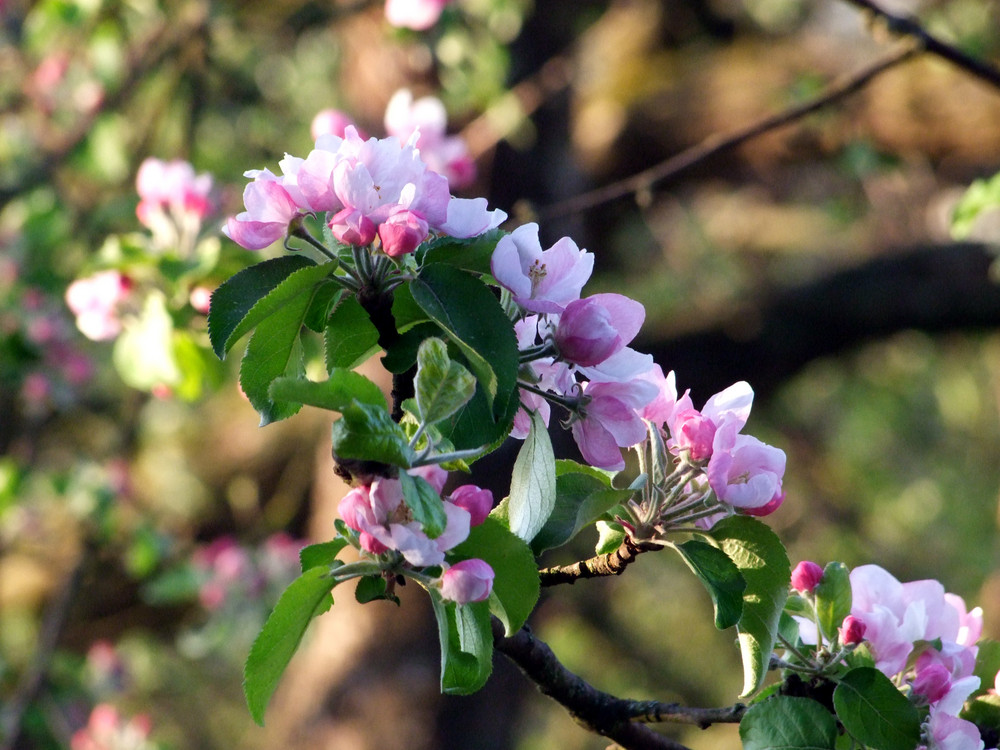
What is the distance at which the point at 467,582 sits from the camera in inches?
20.1

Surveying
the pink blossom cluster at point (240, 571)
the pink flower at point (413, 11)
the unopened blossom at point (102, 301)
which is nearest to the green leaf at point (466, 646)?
the unopened blossom at point (102, 301)

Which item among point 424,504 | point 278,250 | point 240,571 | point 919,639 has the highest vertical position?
point 424,504

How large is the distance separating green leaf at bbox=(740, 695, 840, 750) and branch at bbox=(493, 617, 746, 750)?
0.12ft

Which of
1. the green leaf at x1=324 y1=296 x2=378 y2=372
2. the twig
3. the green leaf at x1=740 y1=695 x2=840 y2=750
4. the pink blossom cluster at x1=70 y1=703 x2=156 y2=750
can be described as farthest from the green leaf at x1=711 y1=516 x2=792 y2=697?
the pink blossom cluster at x1=70 y1=703 x2=156 y2=750

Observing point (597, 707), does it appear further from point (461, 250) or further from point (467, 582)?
point (461, 250)

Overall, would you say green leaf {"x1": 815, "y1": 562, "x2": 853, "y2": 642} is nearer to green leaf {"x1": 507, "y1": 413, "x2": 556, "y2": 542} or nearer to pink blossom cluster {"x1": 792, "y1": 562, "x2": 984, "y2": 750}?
pink blossom cluster {"x1": 792, "y1": 562, "x2": 984, "y2": 750}

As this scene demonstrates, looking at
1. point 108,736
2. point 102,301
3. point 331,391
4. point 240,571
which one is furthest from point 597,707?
point 108,736

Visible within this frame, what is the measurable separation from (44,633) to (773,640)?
86.4 inches

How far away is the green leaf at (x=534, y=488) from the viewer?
0.53 meters

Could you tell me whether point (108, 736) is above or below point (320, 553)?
below

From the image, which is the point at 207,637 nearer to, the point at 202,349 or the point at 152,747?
the point at 152,747

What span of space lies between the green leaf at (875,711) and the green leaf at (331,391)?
0.30 m

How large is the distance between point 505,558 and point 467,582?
40 millimetres

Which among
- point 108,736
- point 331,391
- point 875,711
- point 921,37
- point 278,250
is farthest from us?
point 108,736
